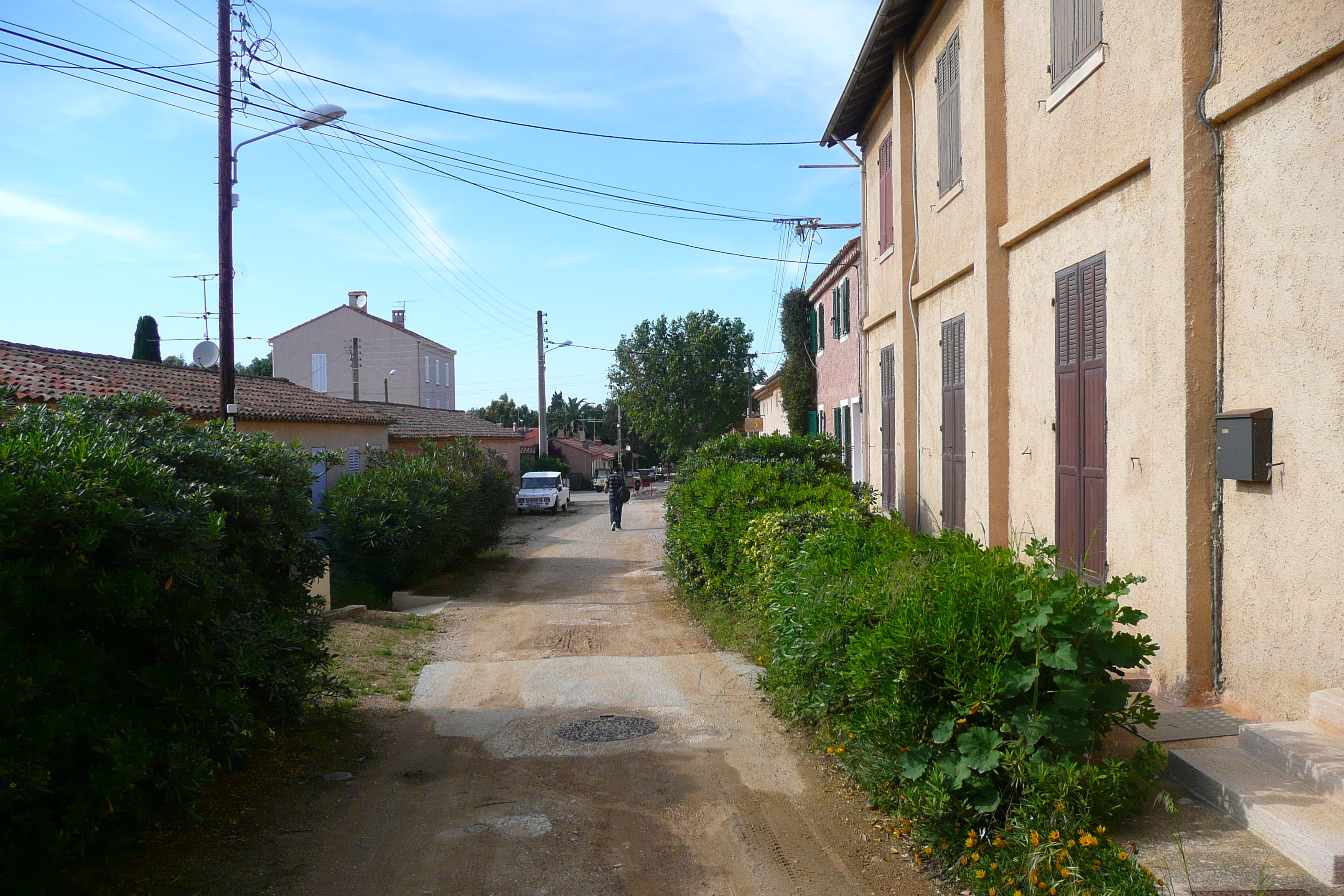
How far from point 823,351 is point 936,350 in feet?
36.8

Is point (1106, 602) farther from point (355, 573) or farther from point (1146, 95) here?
point (355, 573)

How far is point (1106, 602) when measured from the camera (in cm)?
399

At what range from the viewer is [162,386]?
17.5 meters

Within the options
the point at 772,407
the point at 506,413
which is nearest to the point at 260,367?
the point at 506,413

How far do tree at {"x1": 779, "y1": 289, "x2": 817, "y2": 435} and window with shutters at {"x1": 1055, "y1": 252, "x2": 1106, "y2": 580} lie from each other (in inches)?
646

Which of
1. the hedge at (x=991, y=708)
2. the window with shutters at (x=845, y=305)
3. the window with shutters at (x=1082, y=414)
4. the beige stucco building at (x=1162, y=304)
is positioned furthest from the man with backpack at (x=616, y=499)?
the hedge at (x=991, y=708)

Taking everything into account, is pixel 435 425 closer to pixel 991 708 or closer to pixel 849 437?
pixel 849 437

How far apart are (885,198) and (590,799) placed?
10263mm

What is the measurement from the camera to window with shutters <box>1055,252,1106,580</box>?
256 inches

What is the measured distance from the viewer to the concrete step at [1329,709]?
4.07 metres

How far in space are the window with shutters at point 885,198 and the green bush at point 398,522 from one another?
882cm

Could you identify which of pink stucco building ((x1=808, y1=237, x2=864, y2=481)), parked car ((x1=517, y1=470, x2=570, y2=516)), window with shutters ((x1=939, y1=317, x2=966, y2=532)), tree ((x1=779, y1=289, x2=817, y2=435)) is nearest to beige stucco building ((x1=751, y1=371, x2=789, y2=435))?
tree ((x1=779, y1=289, x2=817, y2=435))

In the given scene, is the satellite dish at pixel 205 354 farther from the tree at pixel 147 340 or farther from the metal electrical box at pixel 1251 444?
the metal electrical box at pixel 1251 444

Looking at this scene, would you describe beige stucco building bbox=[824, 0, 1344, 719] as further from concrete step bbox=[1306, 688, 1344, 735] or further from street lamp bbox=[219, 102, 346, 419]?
street lamp bbox=[219, 102, 346, 419]
